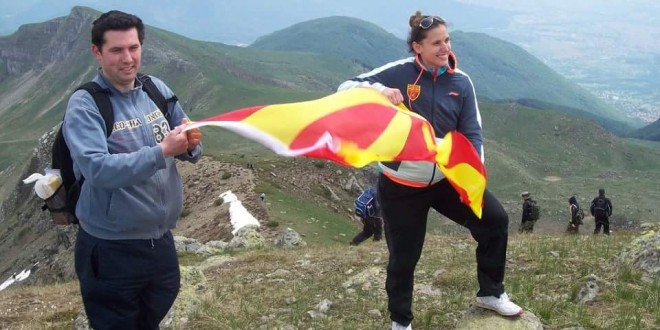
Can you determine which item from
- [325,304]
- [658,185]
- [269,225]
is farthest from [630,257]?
[658,185]

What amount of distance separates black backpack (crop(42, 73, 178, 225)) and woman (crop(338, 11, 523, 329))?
5.89ft

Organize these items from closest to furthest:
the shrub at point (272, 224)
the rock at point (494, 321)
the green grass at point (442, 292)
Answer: the rock at point (494, 321)
the green grass at point (442, 292)
the shrub at point (272, 224)

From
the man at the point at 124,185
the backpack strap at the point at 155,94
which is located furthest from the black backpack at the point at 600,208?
the backpack strap at the point at 155,94

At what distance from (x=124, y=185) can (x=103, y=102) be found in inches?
26.7

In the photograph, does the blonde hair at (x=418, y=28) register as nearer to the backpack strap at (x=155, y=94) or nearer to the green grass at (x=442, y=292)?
the backpack strap at (x=155, y=94)

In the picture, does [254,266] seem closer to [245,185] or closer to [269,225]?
[269,225]

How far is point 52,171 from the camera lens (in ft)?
14.7

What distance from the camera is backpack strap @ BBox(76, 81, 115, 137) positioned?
4.18 metres

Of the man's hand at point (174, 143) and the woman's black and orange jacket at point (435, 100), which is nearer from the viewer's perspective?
the man's hand at point (174, 143)

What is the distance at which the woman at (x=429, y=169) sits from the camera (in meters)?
5.34

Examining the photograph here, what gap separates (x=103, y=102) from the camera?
4207 mm

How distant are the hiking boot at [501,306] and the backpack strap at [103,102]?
154 inches

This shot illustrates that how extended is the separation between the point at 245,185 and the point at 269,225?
20.6ft

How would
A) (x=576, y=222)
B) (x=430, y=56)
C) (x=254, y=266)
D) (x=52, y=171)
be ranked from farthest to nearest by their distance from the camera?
(x=576, y=222)
(x=254, y=266)
(x=430, y=56)
(x=52, y=171)
